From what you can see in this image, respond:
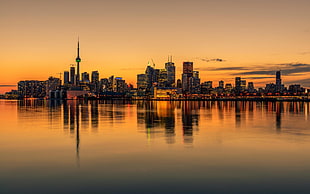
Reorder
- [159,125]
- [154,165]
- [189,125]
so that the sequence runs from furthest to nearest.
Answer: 1. [189,125]
2. [159,125]
3. [154,165]

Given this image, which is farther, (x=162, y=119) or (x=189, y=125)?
(x=162, y=119)

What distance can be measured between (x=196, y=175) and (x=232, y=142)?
13.7 m

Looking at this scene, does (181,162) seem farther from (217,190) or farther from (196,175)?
(217,190)

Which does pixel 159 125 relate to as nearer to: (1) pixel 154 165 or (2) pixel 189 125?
(2) pixel 189 125

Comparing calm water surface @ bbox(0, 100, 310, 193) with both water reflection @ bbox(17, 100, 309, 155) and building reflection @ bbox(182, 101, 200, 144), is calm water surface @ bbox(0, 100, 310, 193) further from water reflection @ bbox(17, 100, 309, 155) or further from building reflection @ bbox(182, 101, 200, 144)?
water reflection @ bbox(17, 100, 309, 155)

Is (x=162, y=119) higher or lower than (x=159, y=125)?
lower

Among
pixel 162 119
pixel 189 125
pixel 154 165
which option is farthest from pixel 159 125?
pixel 154 165

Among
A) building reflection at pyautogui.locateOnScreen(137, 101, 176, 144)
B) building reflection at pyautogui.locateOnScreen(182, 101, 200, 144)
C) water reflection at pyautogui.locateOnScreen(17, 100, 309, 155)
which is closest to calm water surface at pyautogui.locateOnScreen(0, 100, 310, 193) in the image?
building reflection at pyautogui.locateOnScreen(182, 101, 200, 144)

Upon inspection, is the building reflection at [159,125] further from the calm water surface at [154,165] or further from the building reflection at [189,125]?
the calm water surface at [154,165]

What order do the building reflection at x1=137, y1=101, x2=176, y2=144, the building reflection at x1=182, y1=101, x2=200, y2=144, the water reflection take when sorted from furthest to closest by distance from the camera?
the water reflection < the building reflection at x1=137, y1=101, x2=176, y2=144 < the building reflection at x1=182, y1=101, x2=200, y2=144

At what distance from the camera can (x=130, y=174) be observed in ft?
58.2

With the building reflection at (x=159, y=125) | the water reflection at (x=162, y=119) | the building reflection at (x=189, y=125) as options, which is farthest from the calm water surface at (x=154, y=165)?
the building reflection at (x=159, y=125)

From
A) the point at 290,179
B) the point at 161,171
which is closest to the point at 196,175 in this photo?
the point at 161,171

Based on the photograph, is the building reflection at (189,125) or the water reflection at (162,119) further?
the water reflection at (162,119)
